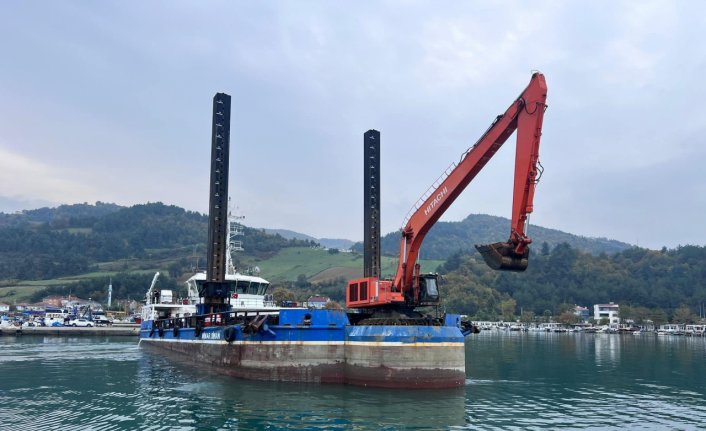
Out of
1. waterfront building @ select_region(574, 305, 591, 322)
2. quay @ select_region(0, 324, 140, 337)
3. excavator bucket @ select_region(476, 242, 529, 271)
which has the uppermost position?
excavator bucket @ select_region(476, 242, 529, 271)

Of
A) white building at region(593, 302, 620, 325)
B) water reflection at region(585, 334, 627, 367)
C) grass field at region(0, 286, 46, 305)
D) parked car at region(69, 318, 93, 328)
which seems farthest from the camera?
white building at region(593, 302, 620, 325)

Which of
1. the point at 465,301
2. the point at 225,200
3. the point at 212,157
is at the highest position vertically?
the point at 212,157

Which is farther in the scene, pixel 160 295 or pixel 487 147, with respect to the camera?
pixel 160 295

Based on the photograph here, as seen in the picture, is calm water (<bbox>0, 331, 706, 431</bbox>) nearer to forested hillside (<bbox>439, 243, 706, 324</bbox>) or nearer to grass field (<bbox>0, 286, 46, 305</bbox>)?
grass field (<bbox>0, 286, 46, 305</bbox>)

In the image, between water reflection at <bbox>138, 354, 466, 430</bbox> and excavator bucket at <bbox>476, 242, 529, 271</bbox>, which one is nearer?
water reflection at <bbox>138, 354, 466, 430</bbox>

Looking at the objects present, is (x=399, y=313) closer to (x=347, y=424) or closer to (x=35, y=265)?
(x=347, y=424)

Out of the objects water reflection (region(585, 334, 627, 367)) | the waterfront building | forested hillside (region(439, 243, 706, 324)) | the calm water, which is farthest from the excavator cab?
the waterfront building

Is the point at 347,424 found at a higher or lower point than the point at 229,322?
lower

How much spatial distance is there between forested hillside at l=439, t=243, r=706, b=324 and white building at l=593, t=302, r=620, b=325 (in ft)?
13.9

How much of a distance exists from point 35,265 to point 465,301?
13937 cm

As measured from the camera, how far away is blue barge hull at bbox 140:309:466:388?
21.7 m

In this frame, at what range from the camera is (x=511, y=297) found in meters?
169

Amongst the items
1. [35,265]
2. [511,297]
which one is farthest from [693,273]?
[35,265]

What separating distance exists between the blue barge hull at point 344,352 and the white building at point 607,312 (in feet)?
447
